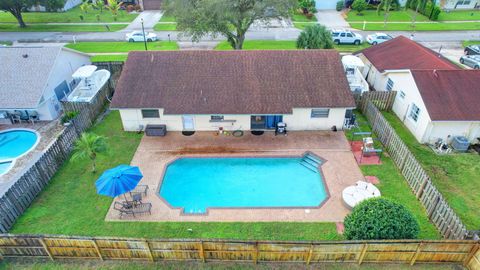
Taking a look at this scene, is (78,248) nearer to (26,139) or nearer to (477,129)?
(26,139)

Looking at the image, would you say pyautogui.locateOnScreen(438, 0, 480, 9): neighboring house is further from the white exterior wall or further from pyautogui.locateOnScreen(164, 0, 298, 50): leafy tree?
the white exterior wall

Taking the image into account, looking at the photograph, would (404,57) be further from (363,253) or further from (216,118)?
(363,253)

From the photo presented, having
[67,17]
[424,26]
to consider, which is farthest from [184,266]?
[67,17]

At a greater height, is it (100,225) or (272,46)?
(272,46)

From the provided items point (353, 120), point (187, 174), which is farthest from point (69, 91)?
point (353, 120)

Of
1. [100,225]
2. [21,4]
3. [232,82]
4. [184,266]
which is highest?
[21,4]

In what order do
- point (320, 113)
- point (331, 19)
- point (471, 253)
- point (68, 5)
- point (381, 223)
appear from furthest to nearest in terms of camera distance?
point (68, 5), point (331, 19), point (320, 113), point (471, 253), point (381, 223)

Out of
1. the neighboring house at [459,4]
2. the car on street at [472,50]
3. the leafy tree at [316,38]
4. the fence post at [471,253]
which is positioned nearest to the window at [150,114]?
the leafy tree at [316,38]
